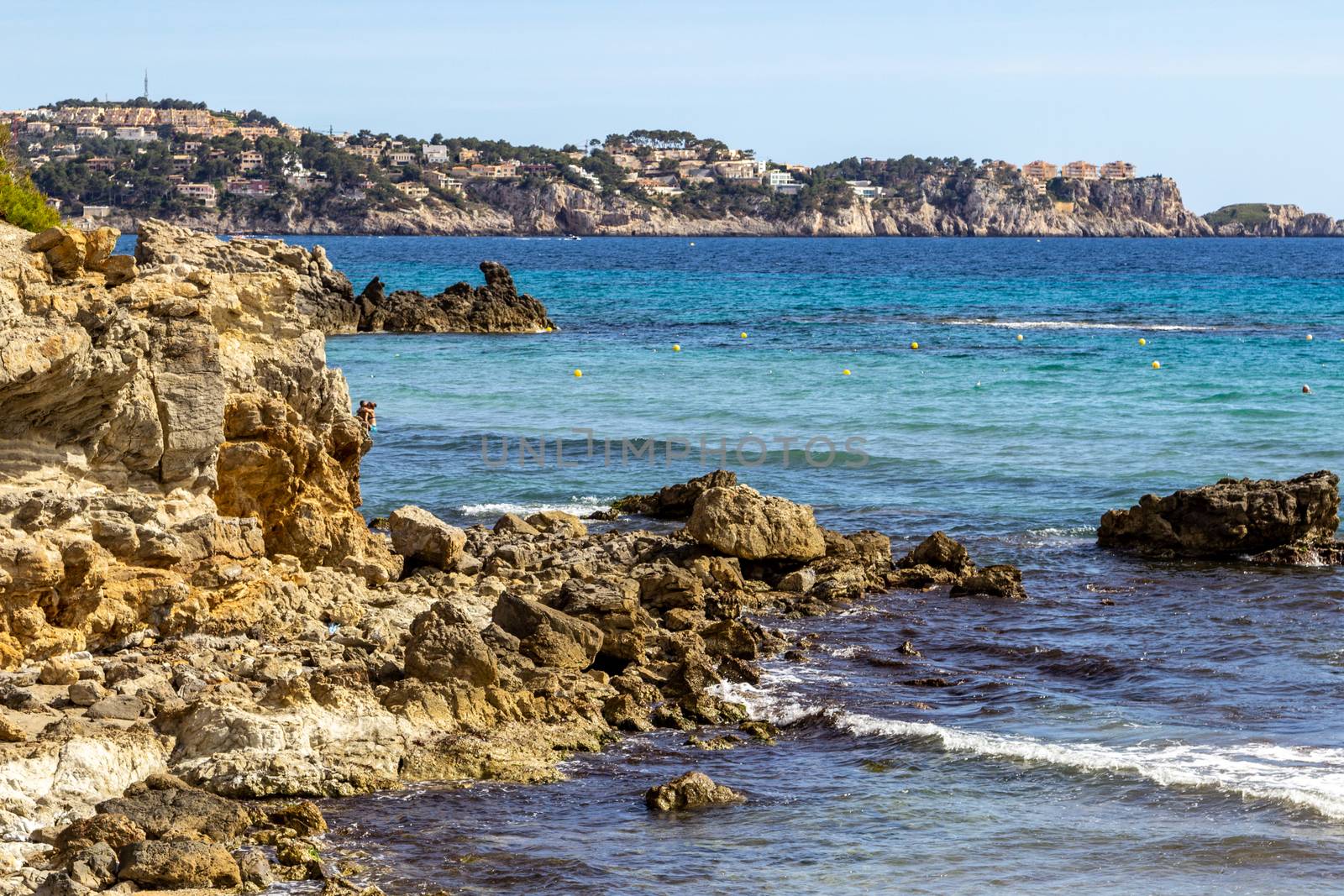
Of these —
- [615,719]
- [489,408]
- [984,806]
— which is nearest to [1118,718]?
[984,806]

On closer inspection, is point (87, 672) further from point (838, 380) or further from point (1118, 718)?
point (838, 380)

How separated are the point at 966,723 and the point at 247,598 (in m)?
6.28

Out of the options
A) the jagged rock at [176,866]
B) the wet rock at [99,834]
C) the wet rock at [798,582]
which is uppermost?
the wet rock at [798,582]

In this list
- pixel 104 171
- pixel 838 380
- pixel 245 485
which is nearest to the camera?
pixel 245 485

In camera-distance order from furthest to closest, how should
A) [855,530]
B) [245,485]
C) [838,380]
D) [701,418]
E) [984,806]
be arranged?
1. [838,380]
2. [701,418]
3. [855,530]
4. [245,485]
5. [984,806]

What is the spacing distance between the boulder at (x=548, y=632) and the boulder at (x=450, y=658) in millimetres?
1012

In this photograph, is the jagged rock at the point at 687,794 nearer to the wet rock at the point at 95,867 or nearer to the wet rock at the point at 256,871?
the wet rock at the point at 256,871

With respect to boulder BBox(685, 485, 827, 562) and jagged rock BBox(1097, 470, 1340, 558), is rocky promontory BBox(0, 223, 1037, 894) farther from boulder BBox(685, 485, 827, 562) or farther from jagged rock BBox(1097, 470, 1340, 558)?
jagged rock BBox(1097, 470, 1340, 558)

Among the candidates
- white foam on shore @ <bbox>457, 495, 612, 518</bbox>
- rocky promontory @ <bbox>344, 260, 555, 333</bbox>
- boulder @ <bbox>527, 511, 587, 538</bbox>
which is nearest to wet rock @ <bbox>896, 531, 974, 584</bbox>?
boulder @ <bbox>527, 511, 587, 538</bbox>

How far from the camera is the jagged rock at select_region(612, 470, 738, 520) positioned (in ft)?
69.2

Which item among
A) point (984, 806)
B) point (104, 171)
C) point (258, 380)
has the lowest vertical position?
point (984, 806)

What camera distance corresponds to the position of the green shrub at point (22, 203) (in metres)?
17.0

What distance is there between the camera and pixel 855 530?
20.7 m

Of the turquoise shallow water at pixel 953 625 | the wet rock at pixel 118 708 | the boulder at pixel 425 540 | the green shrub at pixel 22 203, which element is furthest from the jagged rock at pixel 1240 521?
the green shrub at pixel 22 203
